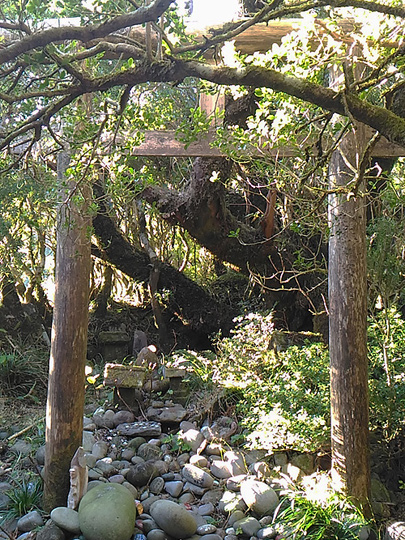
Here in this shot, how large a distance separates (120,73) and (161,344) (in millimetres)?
5754

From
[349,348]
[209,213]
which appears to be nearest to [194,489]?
[349,348]

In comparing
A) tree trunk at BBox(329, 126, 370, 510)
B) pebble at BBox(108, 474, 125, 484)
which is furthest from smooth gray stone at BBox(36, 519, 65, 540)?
tree trunk at BBox(329, 126, 370, 510)

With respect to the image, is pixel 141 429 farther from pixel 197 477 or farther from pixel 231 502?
pixel 231 502

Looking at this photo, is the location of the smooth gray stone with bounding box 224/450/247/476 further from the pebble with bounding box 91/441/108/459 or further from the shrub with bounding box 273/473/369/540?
Result: the pebble with bounding box 91/441/108/459

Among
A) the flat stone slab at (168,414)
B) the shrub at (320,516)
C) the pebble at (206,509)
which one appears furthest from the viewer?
the flat stone slab at (168,414)

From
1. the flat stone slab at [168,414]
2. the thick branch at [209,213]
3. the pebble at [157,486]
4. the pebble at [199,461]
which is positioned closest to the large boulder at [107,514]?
the pebble at [157,486]

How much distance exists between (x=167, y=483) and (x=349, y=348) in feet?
6.02

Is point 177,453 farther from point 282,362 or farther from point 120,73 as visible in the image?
point 120,73

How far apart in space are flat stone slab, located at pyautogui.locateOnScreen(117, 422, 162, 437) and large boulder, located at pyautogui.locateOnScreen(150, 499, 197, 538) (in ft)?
3.84

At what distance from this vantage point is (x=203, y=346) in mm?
7457

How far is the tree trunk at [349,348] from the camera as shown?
3.42 meters

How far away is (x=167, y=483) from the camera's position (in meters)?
4.04

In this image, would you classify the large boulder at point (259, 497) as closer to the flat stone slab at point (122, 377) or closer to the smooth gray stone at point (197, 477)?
the smooth gray stone at point (197, 477)

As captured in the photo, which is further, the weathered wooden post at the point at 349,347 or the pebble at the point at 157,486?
the pebble at the point at 157,486
